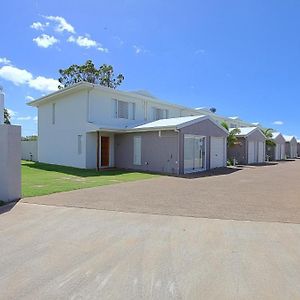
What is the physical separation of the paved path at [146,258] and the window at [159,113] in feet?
61.9

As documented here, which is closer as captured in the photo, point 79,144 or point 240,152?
point 79,144

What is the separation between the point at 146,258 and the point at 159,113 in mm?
22018

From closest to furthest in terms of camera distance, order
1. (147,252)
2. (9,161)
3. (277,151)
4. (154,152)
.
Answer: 1. (147,252)
2. (9,161)
3. (154,152)
4. (277,151)

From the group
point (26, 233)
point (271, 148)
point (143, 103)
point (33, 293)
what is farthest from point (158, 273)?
point (271, 148)

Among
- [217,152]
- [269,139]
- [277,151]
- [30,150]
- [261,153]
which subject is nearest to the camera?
[217,152]

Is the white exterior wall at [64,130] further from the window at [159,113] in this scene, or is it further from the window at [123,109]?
the window at [159,113]

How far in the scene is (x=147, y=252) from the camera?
16.5 feet

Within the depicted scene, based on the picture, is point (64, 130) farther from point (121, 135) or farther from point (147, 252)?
point (147, 252)

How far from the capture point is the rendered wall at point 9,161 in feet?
29.7

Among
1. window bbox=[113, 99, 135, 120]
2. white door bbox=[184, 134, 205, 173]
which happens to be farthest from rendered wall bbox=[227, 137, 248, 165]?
window bbox=[113, 99, 135, 120]

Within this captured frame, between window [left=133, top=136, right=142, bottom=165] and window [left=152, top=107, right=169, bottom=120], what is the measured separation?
527cm

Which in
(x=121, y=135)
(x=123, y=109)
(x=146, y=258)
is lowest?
(x=146, y=258)

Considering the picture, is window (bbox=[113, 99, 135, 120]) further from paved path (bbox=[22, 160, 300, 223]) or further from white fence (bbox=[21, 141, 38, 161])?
paved path (bbox=[22, 160, 300, 223])

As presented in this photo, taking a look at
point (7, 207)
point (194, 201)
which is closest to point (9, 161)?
point (7, 207)
